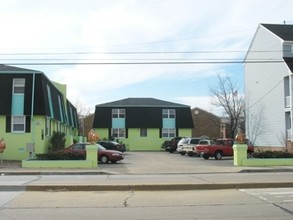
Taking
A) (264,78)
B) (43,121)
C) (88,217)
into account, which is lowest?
(88,217)

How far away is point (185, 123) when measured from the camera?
65.1m

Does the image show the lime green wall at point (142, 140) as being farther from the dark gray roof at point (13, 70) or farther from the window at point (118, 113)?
the dark gray roof at point (13, 70)

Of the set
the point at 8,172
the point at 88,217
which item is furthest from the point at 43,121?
the point at 88,217

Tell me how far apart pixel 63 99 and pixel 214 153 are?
20.6m

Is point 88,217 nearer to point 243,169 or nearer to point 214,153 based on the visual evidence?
point 243,169

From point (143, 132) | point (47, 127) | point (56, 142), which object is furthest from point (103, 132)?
point (47, 127)

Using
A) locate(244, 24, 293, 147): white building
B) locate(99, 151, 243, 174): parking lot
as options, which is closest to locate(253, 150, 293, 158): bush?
locate(99, 151, 243, 174): parking lot

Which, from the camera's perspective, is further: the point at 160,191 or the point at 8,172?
the point at 8,172

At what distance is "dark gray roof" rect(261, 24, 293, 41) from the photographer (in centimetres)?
4416

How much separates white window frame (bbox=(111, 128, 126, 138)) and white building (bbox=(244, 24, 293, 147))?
61.1 feet

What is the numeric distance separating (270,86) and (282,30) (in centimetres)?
567

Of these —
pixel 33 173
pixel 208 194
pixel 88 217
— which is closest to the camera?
pixel 88 217

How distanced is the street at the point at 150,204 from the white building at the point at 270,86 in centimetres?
2679

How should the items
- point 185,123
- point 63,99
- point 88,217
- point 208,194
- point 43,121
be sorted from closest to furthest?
point 88,217
point 208,194
point 43,121
point 63,99
point 185,123
